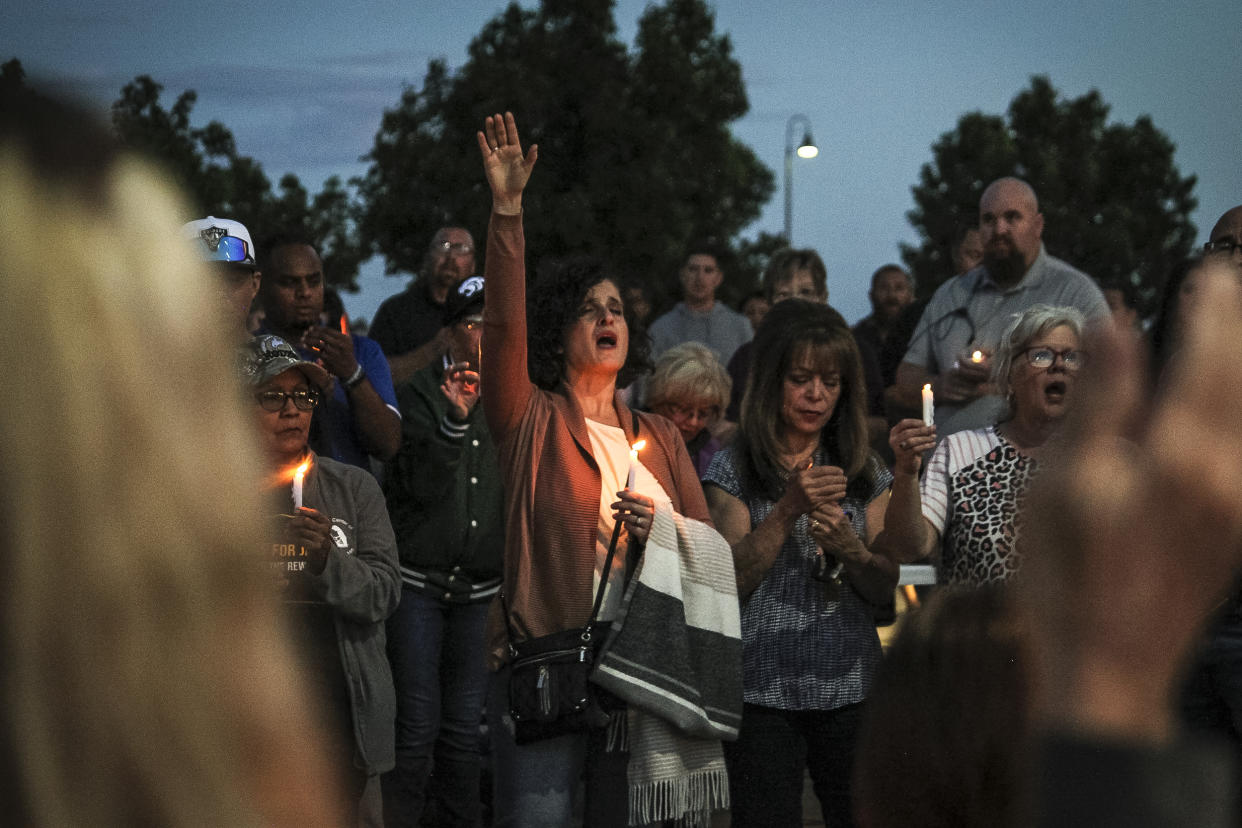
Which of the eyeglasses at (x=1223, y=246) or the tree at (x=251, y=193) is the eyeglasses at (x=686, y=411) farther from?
the tree at (x=251, y=193)

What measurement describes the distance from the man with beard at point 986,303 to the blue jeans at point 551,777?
2580 mm

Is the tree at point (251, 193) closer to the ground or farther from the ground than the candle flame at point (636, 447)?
farther from the ground

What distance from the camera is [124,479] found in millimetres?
764

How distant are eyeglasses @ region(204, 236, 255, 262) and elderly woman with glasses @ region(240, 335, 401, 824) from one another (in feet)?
1.08

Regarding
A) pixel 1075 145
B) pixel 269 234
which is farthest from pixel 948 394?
pixel 1075 145

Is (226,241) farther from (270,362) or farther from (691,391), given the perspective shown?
(691,391)

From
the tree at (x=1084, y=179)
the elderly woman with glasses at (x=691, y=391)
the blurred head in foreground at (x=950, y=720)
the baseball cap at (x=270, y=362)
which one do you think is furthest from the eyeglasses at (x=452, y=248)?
the tree at (x=1084, y=179)

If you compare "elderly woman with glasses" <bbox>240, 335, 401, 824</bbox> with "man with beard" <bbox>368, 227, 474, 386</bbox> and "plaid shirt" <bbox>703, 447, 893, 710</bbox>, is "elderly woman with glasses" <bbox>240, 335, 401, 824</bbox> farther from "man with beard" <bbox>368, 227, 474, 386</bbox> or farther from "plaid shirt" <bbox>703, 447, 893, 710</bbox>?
"man with beard" <bbox>368, 227, 474, 386</bbox>

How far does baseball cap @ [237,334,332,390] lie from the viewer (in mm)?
4797

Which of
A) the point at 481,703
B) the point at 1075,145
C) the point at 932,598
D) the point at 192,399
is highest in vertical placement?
the point at 1075,145

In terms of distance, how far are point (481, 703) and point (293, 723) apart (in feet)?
17.1

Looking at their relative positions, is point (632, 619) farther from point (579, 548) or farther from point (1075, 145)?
point (1075, 145)

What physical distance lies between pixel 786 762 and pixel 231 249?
8.67 ft

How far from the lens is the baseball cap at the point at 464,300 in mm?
6043
